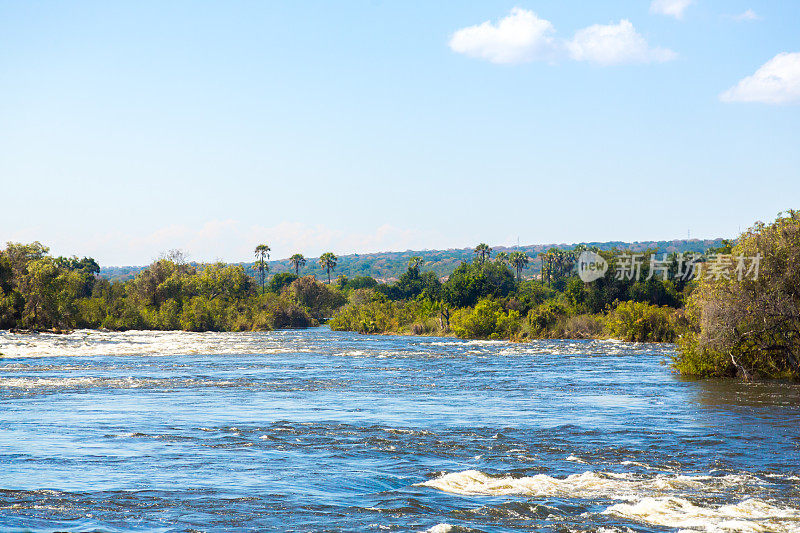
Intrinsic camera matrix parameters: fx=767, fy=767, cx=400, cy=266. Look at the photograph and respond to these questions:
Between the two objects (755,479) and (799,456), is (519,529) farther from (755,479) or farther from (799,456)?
(799,456)

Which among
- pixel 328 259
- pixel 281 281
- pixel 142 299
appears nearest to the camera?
pixel 142 299

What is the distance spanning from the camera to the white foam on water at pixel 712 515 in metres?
11.8

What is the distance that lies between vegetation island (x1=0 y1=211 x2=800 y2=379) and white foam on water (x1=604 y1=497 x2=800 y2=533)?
58.6ft

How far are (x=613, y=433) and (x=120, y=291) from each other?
105954 millimetres

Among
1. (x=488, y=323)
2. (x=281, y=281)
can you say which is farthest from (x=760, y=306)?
(x=281, y=281)

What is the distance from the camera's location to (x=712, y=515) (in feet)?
40.9

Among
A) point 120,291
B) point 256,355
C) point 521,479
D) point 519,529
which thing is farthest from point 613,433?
point 120,291

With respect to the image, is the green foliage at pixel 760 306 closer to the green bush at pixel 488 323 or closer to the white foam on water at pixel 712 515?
the white foam on water at pixel 712 515

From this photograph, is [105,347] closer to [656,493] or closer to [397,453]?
[397,453]

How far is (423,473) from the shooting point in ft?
52.7

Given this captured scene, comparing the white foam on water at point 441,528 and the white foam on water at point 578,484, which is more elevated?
the white foam on water at point 441,528

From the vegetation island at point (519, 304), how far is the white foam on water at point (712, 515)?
17856 mm

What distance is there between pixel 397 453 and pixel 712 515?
25.5ft

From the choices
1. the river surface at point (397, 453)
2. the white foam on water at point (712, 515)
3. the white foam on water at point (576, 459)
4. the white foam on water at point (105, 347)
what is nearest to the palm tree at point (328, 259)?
the white foam on water at point (105, 347)
